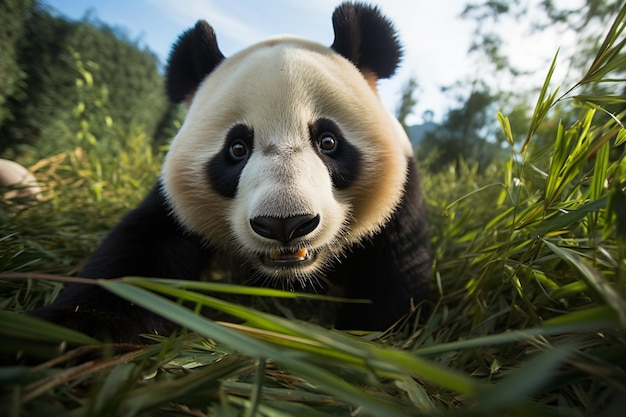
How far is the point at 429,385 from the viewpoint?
882 mm

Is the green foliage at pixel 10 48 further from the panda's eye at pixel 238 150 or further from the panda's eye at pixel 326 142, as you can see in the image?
the panda's eye at pixel 326 142

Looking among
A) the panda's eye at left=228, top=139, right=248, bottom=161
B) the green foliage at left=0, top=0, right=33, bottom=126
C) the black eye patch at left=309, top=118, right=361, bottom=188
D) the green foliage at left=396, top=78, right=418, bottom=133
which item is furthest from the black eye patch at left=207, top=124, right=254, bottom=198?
the green foliage at left=0, top=0, right=33, bottom=126

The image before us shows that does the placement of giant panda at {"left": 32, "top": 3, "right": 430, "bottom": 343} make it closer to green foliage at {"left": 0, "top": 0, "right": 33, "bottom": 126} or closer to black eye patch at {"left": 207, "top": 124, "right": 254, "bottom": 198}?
black eye patch at {"left": 207, "top": 124, "right": 254, "bottom": 198}

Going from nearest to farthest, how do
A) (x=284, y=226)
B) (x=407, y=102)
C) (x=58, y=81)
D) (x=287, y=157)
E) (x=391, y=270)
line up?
(x=284, y=226) → (x=287, y=157) → (x=391, y=270) → (x=407, y=102) → (x=58, y=81)

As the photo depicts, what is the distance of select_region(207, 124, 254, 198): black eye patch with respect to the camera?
1.32 meters

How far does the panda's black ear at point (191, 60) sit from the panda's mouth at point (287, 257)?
0.95m

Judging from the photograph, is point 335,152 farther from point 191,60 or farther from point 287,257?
point 191,60

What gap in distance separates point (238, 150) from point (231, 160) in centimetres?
5

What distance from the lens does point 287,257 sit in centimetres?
125

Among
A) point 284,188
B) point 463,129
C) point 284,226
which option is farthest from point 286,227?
point 463,129

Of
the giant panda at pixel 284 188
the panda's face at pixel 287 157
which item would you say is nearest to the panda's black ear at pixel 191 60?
the giant panda at pixel 284 188

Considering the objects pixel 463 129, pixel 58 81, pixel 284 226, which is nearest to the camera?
pixel 284 226

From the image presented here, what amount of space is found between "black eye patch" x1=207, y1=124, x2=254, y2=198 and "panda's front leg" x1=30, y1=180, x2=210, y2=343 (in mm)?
299

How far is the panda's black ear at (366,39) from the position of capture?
63.8 inches
